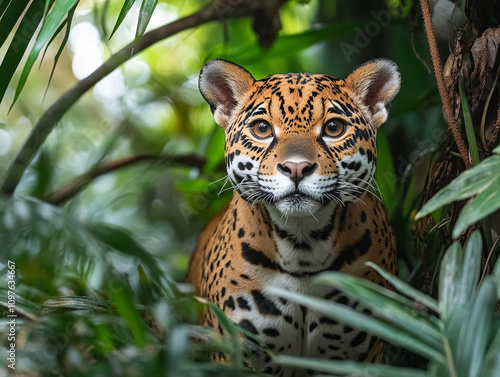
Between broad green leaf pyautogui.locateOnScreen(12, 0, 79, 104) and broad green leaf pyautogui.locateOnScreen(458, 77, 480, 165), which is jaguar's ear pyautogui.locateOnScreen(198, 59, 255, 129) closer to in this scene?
broad green leaf pyautogui.locateOnScreen(12, 0, 79, 104)

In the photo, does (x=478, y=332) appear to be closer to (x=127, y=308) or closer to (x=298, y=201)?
(x=127, y=308)

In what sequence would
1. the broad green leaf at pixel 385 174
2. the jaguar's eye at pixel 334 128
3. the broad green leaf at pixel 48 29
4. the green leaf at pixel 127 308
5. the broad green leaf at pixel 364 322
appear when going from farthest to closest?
the broad green leaf at pixel 385 174 < the jaguar's eye at pixel 334 128 < the broad green leaf at pixel 48 29 < the green leaf at pixel 127 308 < the broad green leaf at pixel 364 322

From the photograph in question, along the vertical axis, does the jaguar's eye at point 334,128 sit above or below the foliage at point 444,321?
above

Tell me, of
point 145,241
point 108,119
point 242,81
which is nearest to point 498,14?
point 242,81

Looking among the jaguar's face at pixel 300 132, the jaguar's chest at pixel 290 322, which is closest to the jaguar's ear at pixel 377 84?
the jaguar's face at pixel 300 132

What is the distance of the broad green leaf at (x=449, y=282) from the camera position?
156 centimetres

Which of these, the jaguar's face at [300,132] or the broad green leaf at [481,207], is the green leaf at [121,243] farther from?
the broad green leaf at [481,207]

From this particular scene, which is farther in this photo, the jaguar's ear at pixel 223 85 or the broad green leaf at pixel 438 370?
the jaguar's ear at pixel 223 85

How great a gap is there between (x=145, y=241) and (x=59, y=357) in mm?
3318

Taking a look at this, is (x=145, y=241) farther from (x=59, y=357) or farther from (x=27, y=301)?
(x=59, y=357)

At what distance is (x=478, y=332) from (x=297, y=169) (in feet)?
3.35

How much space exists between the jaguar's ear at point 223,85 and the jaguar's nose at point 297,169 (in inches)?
24.3

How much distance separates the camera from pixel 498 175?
5.40 feet

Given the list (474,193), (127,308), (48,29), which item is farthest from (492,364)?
(48,29)
